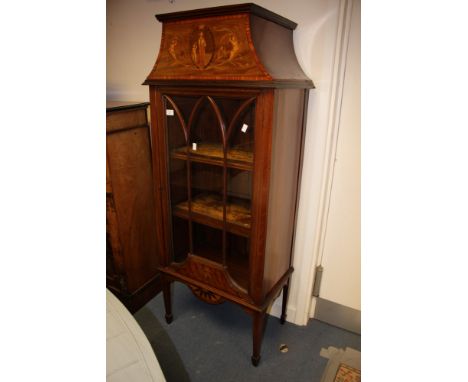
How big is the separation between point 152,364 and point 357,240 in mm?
1160

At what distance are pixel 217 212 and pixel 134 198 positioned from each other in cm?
55

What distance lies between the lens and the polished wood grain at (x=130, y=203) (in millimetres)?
1576

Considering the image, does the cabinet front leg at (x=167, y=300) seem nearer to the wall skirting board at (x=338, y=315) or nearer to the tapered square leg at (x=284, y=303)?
the tapered square leg at (x=284, y=303)

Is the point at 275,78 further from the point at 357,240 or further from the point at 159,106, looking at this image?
the point at 357,240

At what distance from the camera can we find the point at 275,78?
42.6 inches

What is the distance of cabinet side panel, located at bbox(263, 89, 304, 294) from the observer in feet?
3.90

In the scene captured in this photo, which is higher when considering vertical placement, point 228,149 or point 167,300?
point 228,149

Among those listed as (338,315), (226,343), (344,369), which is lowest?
(226,343)

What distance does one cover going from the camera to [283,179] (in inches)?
52.2

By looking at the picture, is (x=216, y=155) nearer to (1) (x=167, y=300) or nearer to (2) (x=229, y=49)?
(2) (x=229, y=49)

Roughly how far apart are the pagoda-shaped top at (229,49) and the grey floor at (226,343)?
134 centimetres

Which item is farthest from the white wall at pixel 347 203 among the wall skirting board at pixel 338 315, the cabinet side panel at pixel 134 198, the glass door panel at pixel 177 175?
the cabinet side panel at pixel 134 198

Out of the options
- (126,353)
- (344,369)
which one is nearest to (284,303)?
(344,369)
